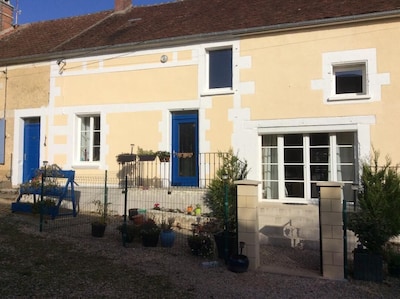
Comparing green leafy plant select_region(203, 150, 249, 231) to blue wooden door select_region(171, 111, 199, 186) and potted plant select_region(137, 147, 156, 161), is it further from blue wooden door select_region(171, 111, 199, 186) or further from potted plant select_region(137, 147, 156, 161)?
potted plant select_region(137, 147, 156, 161)

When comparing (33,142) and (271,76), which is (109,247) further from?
(33,142)

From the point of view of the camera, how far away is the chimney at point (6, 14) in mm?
15609

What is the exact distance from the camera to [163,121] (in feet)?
35.4

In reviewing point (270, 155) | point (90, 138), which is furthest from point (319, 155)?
point (90, 138)

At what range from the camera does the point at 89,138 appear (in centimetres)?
1201

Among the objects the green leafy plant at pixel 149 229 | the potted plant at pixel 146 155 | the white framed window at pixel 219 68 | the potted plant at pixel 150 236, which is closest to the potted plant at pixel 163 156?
the potted plant at pixel 146 155

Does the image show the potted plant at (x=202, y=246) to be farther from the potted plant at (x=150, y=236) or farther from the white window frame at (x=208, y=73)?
the white window frame at (x=208, y=73)

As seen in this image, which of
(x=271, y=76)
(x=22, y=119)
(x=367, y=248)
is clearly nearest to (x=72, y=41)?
(x=22, y=119)

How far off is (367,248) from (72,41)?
1117 cm

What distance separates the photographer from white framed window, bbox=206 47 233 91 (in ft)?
34.6

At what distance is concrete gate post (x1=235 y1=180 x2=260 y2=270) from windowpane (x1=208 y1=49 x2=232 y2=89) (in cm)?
493

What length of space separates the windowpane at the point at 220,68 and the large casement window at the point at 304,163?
2006 millimetres

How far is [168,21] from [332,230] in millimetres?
9038

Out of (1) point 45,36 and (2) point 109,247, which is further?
(1) point 45,36
